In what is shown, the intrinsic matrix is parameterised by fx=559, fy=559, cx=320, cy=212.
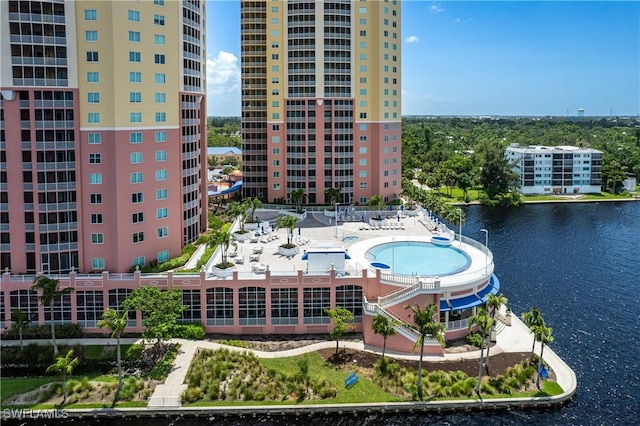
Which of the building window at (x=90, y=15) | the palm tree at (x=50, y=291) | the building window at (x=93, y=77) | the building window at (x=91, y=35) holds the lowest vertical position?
the palm tree at (x=50, y=291)

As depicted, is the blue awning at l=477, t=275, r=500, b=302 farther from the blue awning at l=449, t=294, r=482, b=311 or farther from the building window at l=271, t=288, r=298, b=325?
the building window at l=271, t=288, r=298, b=325

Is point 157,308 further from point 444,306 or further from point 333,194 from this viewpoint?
point 333,194

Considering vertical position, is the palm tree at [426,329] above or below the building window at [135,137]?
below

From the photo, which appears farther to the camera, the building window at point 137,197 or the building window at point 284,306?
the building window at point 137,197

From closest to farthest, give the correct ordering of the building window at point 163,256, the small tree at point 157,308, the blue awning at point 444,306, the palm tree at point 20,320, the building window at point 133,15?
the small tree at point 157,308
the palm tree at point 20,320
the blue awning at point 444,306
the building window at point 133,15
the building window at point 163,256

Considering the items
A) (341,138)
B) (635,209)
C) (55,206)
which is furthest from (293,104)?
(635,209)

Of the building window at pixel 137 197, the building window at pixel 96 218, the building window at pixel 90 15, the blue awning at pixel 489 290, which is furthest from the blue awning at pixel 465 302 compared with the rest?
the building window at pixel 90 15

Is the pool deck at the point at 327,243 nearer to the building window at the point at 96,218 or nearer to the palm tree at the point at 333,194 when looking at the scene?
the palm tree at the point at 333,194
